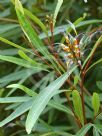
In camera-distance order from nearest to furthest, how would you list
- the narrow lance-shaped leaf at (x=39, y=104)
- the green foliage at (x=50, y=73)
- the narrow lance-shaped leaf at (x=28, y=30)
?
the narrow lance-shaped leaf at (x=39, y=104) < the narrow lance-shaped leaf at (x=28, y=30) < the green foliage at (x=50, y=73)

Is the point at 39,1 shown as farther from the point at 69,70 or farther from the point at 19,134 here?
the point at 69,70

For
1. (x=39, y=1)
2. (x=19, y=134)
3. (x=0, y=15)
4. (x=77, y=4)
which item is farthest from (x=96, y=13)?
(x=19, y=134)

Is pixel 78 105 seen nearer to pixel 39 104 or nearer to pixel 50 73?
pixel 39 104

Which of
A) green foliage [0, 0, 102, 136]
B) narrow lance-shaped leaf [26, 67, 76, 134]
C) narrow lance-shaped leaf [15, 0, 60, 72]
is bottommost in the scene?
green foliage [0, 0, 102, 136]

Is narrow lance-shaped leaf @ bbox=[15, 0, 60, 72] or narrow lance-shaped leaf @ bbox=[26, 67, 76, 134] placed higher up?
narrow lance-shaped leaf @ bbox=[15, 0, 60, 72]

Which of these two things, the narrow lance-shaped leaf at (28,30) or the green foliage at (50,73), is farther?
the green foliage at (50,73)

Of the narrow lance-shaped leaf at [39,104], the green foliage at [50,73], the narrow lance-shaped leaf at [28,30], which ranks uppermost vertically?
the narrow lance-shaped leaf at [28,30]

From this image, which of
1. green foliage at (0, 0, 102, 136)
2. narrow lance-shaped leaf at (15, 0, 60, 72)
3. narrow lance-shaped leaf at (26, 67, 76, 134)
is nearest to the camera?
narrow lance-shaped leaf at (26, 67, 76, 134)

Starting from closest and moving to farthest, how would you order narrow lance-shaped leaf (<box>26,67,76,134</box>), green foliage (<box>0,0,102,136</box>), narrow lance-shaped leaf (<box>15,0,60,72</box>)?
narrow lance-shaped leaf (<box>26,67,76,134</box>)
narrow lance-shaped leaf (<box>15,0,60,72</box>)
green foliage (<box>0,0,102,136</box>)

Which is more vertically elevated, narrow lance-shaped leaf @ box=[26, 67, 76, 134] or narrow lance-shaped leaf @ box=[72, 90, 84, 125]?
narrow lance-shaped leaf @ box=[26, 67, 76, 134]

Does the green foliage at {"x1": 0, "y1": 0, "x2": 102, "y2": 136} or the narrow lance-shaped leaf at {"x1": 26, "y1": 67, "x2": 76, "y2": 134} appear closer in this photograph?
the narrow lance-shaped leaf at {"x1": 26, "y1": 67, "x2": 76, "y2": 134}

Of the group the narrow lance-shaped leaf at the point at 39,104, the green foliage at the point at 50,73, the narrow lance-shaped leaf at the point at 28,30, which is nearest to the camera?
the narrow lance-shaped leaf at the point at 39,104
